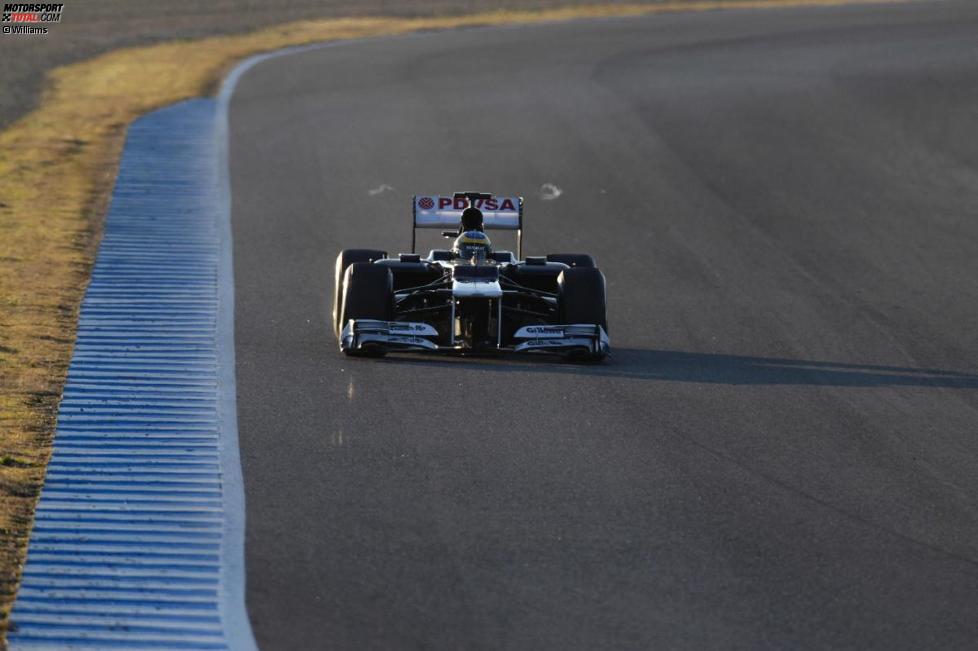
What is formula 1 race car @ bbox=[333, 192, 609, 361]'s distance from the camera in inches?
558

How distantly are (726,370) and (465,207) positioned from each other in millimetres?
3297

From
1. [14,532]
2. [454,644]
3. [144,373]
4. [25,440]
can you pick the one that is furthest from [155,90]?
[454,644]

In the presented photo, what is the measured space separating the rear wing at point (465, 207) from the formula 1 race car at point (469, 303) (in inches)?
4.9

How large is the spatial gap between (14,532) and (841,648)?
470 centimetres

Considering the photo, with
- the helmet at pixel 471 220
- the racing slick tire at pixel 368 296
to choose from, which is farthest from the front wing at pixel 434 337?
the helmet at pixel 471 220

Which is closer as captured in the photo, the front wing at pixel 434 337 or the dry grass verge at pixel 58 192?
the dry grass verge at pixel 58 192

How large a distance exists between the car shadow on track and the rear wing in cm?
187

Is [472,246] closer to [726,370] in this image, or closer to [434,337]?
[434,337]

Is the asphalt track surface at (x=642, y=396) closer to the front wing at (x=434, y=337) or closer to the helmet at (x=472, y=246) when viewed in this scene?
the front wing at (x=434, y=337)

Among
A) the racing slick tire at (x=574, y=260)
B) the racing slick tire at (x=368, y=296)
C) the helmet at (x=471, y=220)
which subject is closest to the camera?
the racing slick tire at (x=368, y=296)

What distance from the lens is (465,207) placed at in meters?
16.0

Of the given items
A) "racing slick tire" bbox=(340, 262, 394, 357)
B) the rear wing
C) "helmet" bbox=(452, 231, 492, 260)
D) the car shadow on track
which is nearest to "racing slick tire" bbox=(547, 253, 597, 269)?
the rear wing

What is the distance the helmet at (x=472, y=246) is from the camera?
15.4 m

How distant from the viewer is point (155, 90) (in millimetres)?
31422
